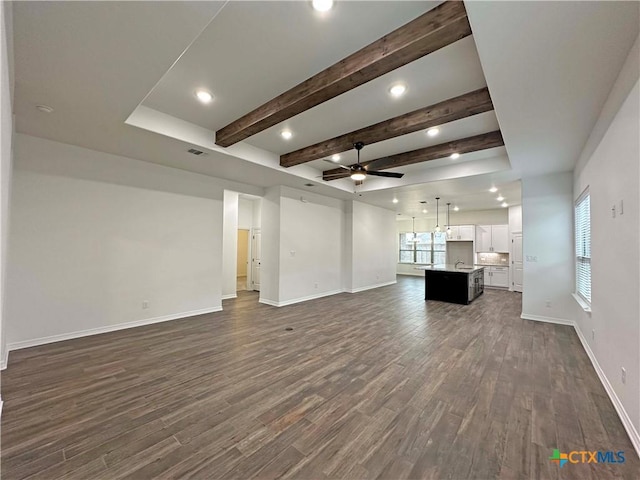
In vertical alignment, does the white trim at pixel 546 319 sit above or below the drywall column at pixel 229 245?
below

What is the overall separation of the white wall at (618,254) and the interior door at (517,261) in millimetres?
5920

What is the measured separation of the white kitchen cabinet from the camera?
30.1ft

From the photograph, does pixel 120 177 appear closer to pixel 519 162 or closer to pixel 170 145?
pixel 170 145

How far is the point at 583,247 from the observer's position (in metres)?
4.31

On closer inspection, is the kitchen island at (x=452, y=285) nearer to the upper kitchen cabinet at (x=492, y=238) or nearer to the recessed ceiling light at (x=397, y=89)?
the upper kitchen cabinet at (x=492, y=238)

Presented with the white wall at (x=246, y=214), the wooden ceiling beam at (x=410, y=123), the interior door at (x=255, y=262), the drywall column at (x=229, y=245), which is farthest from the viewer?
the white wall at (x=246, y=214)

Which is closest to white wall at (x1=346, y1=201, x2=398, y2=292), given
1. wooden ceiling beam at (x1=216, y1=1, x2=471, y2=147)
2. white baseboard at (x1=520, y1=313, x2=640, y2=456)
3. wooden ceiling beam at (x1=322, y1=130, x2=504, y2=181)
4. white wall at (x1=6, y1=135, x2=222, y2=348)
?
wooden ceiling beam at (x1=322, y1=130, x2=504, y2=181)

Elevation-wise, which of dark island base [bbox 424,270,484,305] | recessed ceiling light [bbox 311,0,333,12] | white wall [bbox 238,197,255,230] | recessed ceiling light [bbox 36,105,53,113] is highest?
recessed ceiling light [bbox 311,0,333,12]

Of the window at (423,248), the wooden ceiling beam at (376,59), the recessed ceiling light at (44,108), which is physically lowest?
the window at (423,248)

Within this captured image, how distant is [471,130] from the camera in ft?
13.5

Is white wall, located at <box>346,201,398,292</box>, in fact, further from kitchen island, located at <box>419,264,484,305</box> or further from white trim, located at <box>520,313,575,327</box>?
white trim, located at <box>520,313,575,327</box>

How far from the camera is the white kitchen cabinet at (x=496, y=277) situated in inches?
361

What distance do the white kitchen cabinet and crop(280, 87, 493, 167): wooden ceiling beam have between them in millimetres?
7911

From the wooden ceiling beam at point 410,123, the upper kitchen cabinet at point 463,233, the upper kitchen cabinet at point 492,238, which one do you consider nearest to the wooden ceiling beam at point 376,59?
the wooden ceiling beam at point 410,123
